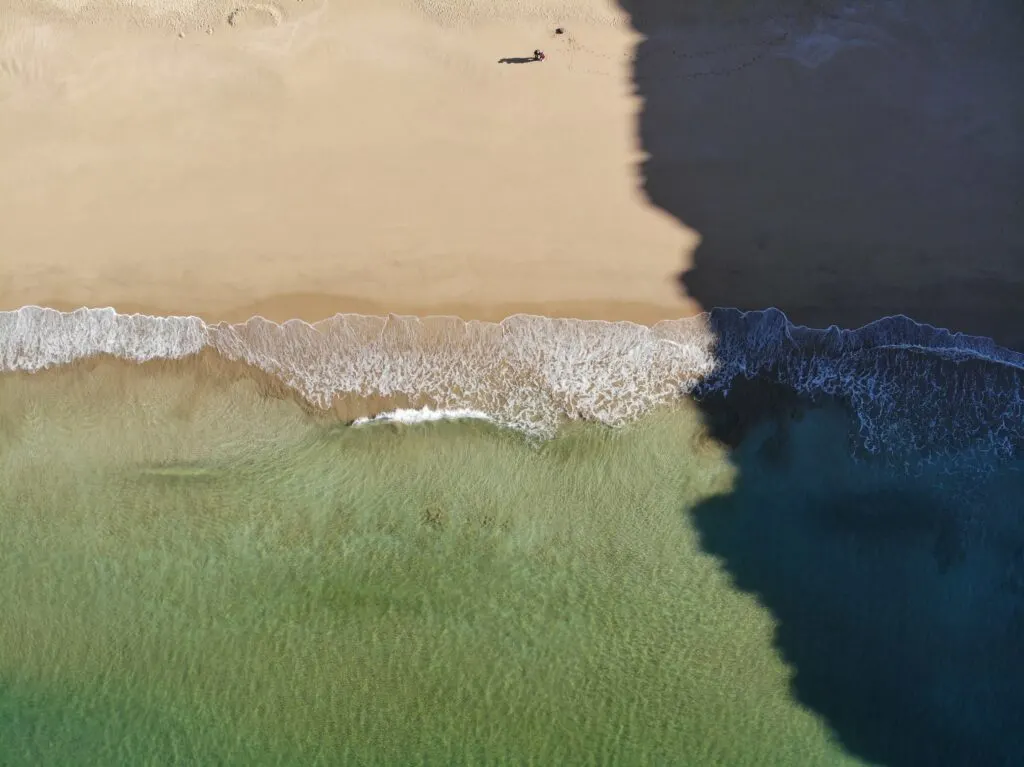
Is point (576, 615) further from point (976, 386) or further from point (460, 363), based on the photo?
point (976, 386)

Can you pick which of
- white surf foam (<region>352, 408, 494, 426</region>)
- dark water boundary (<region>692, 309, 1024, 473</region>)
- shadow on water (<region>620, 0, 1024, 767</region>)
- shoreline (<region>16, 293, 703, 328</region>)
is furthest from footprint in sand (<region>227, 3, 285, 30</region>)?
dark water boundary (<region>692, 309, 1024, 473</region>)

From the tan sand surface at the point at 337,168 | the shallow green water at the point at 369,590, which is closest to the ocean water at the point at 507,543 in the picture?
the shallow green water at the point at 369,590

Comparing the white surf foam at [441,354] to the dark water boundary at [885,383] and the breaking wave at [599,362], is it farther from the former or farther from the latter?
the dark water boundary at [885,383]

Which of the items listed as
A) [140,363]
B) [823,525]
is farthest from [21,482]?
[823,525]

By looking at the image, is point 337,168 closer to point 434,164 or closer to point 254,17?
point 434,164

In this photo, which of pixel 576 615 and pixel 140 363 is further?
pixel 140 363

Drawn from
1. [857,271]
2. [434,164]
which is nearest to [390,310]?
[434,164]
